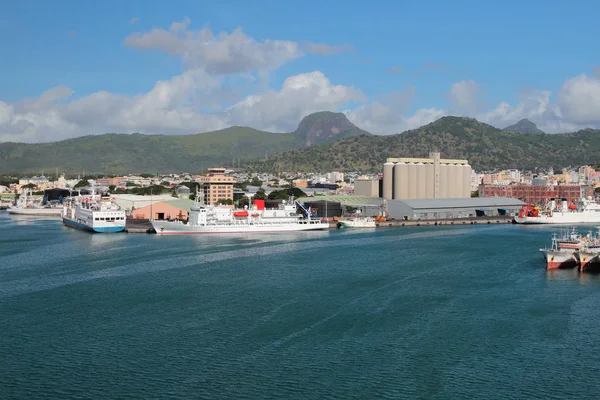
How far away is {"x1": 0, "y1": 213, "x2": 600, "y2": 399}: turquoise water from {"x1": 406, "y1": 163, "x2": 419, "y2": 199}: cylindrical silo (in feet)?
104

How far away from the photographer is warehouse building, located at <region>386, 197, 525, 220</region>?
49531 millimetres

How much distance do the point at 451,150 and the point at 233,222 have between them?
372 ft

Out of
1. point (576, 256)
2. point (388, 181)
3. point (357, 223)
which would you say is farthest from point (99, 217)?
point (388, 181)

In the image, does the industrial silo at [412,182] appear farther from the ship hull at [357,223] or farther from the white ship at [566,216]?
the ship hull at [357,223]

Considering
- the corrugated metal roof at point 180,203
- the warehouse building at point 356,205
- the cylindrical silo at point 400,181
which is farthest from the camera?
the cylindrical silo at point 400,181

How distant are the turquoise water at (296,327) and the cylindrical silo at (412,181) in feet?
104

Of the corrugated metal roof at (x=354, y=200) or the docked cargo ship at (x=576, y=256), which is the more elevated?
the corrugated metal roof at (x=354, y=200)

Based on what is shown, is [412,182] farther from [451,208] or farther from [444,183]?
[451,208]

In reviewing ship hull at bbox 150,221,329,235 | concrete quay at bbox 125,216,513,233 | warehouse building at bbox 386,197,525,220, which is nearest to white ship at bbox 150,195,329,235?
ship hull at bbox 150,221,329,235

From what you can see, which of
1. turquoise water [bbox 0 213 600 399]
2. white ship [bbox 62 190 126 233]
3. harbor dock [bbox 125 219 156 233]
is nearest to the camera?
turquoise water [bbox 0 213 600 399]

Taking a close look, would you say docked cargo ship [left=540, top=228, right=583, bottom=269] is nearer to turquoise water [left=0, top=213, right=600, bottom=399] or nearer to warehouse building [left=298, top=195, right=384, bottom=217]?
turquoise water [left=0, top=213, right=600, bottom=399]

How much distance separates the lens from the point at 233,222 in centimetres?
3956

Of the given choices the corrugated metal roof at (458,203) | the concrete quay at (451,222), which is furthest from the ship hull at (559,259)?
the corrugated metal roof at (458,203)

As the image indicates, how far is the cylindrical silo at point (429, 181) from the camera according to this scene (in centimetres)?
6075
